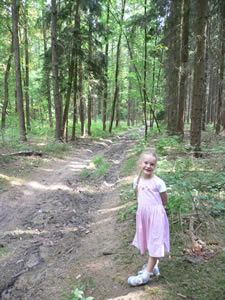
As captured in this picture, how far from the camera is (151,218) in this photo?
2689 mm

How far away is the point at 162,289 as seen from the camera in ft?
8.68

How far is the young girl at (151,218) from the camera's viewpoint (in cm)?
265

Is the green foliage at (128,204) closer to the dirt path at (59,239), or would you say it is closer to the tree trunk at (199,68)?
the dirt path at (59,239)

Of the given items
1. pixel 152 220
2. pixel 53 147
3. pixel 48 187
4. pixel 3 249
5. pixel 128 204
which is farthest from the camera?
pixel 53 147

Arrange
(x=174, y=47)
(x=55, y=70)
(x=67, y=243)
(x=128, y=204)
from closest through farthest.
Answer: (x=67, y=243)
(x=128, y=204)
(x=55, y=70)
(x=174, y=47)

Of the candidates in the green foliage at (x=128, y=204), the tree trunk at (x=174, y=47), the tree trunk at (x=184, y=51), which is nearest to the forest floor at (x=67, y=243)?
the green foliage at (x=128, y=204)

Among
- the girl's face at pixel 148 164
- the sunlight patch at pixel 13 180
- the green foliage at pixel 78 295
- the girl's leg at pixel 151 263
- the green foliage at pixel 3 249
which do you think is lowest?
the green foliage at pixel 3 249

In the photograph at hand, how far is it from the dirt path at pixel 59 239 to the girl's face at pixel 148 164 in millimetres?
1544

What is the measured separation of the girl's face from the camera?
271cm

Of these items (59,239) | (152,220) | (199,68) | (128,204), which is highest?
(199,68)

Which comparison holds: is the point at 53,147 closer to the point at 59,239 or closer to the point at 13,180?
the point at 13,180

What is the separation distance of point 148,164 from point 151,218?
27.5 inches

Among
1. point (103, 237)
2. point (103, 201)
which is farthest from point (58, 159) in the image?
point (103, 237)

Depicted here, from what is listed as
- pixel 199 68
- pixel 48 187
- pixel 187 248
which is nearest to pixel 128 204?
pixel 187 248
